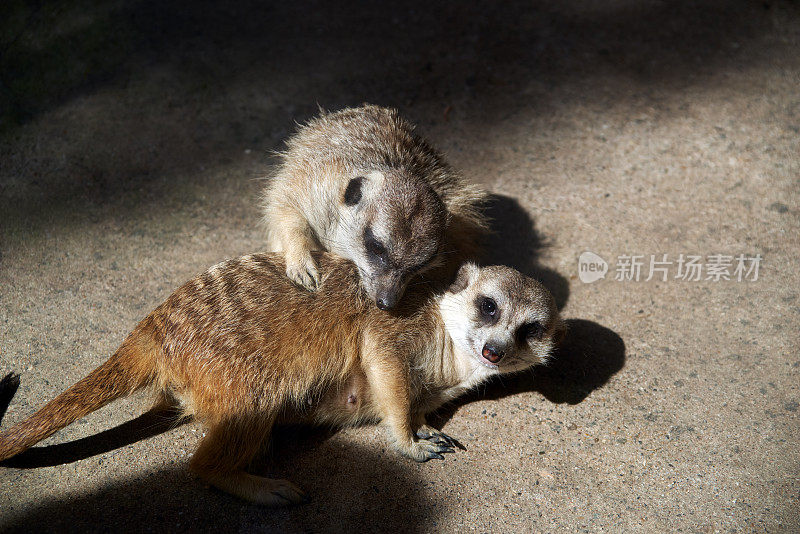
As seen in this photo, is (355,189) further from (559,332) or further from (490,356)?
(559,332)

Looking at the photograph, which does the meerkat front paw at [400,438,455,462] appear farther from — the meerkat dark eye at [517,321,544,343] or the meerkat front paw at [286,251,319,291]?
the meerkat front paw at [286,251,319,291]

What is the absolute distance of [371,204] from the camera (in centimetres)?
293

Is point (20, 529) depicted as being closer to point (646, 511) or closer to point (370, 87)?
point (646, 511)

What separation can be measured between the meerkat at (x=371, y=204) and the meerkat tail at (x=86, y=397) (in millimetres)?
685

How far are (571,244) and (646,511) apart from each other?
5.27 feet

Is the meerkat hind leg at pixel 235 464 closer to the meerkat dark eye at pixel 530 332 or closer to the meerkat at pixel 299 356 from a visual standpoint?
the meerkat at pixel 299 356

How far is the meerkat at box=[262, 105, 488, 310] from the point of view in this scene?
276cm

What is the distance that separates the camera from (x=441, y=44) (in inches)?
190

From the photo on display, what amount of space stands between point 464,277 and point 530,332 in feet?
1.26

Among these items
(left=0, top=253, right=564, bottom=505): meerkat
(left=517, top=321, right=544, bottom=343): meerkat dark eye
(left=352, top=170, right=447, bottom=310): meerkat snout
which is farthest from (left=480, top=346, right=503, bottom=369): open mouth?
(left=352, top=170, right=447, bottom=310): meerkat snout

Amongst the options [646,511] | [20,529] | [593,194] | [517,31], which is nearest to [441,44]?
[517,31]

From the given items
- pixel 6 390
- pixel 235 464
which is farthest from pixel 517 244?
pixel 6 390

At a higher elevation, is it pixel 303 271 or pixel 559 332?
pixel 303 271

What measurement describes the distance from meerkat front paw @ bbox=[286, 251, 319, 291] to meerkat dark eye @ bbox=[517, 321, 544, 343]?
2.89ft
